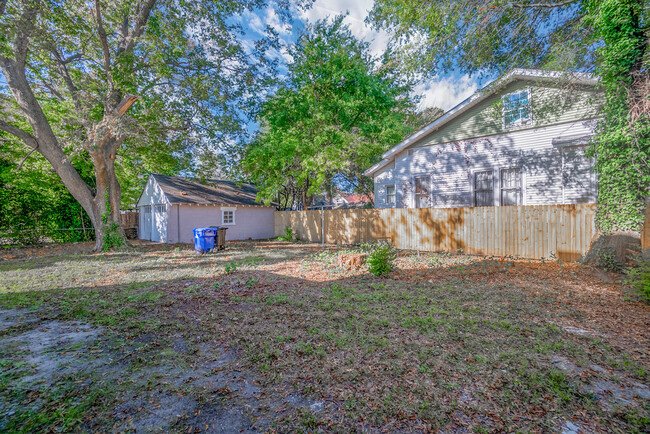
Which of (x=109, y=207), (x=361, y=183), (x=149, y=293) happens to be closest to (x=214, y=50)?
(x=109, y=207)

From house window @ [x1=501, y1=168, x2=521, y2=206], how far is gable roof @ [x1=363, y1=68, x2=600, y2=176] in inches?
119

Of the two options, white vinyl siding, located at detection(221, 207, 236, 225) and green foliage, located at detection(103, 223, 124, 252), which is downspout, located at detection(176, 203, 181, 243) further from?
green foliage, located at detection(103, 223, 124, 252)

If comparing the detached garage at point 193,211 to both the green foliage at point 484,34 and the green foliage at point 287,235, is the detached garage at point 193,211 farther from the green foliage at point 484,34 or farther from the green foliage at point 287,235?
the green foliage at point 484,34

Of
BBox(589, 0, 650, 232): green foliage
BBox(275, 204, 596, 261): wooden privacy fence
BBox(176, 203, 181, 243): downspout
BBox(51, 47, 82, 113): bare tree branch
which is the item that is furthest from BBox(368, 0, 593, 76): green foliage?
BBox(176, 203, 181, 243): downspout

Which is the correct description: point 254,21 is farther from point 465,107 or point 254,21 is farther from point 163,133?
point 465,107

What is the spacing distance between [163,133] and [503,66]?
13.7 meters

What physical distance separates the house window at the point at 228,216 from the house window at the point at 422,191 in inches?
445

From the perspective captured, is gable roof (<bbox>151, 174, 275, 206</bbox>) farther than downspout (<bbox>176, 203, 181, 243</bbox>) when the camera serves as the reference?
Yes

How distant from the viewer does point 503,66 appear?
9.03 metres

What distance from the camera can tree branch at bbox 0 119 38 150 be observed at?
10164 mm

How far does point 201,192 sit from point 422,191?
1358cm

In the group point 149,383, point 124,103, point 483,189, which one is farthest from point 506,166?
point 124,103

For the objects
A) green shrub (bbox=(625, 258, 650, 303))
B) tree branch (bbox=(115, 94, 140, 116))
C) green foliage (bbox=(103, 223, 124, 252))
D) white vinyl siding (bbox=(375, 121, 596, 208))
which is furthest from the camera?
green foliage (bbox=(103, 223, 124, 252))

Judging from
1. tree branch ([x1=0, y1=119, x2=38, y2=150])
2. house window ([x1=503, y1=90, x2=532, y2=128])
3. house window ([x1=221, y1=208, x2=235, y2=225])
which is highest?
house window ([x1=503, y1=90, x2=532, y2=128])
